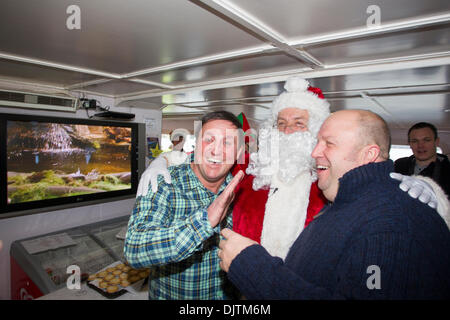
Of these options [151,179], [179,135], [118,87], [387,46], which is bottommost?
[151,179]

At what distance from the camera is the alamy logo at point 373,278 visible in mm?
658

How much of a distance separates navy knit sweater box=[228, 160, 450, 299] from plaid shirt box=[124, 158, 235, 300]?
229mm

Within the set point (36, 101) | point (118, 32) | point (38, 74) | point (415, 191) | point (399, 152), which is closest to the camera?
point (415, 191)

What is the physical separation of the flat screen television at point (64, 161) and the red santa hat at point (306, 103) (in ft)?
8.30

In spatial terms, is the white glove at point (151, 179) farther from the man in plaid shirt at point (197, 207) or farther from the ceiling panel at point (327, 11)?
the ceiling panel at point (327, 11)

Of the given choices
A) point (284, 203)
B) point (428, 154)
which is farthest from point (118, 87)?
point (428, 154)

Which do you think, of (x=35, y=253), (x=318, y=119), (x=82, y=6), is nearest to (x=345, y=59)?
(x=318, y=119)

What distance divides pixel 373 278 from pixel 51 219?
138 inches

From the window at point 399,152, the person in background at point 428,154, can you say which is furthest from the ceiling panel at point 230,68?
the window at point 399,152

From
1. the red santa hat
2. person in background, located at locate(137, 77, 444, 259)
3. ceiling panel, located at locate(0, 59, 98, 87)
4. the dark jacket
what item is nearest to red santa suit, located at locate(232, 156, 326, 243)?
person in background, located at locate(137, 77, 444, 259)

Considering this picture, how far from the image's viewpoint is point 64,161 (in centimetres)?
300

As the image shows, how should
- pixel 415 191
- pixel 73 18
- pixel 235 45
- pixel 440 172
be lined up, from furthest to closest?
pixel 440 172 → pixel 235 45 → pixel 73 18 → pixel 415 191

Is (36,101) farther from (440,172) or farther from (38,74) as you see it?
(440,172)
